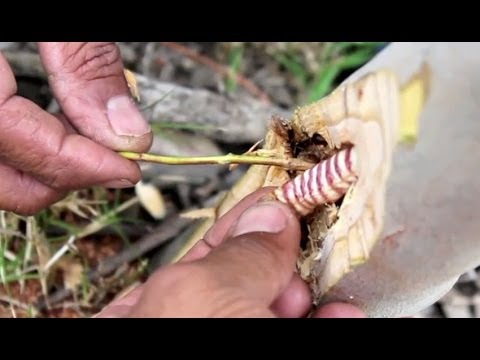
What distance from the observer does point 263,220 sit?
0.71m

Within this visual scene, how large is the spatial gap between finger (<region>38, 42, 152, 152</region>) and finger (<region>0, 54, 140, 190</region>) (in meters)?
0.02

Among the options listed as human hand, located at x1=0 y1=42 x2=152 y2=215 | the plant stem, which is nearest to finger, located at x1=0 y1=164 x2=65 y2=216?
human hand, located at x1=0 y1=42 x2=152 y2=215

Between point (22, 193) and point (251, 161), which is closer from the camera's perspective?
point (251, 161)

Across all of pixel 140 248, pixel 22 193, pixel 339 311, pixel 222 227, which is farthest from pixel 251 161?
pixel 140 248

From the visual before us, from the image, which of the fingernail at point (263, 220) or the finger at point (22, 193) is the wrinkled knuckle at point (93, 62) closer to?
the finger at point (22, 193)

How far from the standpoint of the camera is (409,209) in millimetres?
636

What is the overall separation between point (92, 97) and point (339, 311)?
1.32 feet

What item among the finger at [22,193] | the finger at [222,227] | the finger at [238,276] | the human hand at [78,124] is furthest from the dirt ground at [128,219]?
the finger at [238,276]

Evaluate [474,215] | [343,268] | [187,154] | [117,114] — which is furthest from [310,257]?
[187,154]

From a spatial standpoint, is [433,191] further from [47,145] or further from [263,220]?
[47,145]

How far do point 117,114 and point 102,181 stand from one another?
8cm

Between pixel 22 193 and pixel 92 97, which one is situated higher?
pixel 92 97

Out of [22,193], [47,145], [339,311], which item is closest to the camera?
[339,311]

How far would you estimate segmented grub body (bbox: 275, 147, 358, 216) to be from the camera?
2.32 ft
